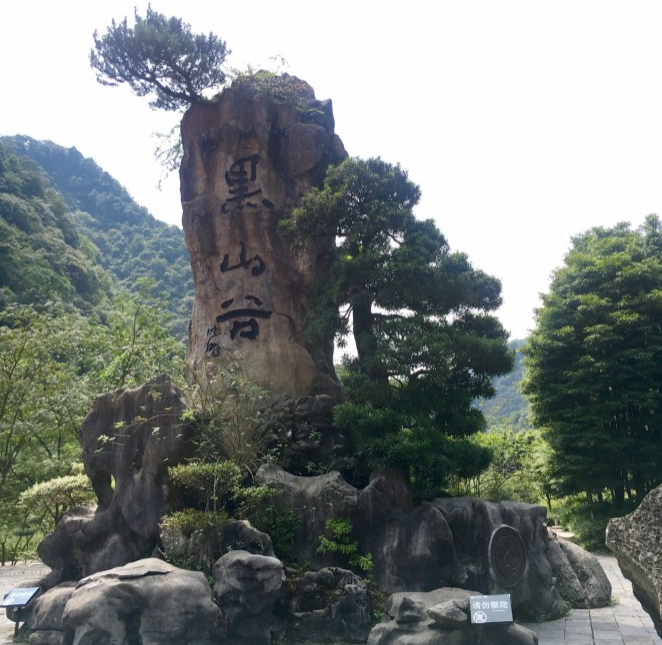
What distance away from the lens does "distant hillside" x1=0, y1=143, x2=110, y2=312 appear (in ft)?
96.0

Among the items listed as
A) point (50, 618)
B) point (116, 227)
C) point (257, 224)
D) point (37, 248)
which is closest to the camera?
point (50, 618)

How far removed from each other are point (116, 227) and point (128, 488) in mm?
54314

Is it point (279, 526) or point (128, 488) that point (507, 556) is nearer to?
point (279, 526)

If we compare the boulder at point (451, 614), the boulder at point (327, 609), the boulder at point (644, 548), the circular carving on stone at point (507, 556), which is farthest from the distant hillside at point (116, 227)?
the boulder at point (644, 548)

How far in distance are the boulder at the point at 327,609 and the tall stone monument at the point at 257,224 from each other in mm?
3920

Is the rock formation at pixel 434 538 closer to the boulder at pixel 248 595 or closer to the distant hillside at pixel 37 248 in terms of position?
the boulder at pixel 248 595

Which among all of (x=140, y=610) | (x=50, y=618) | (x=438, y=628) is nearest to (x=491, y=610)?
(x=438, y=628)

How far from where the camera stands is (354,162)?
1103 cm

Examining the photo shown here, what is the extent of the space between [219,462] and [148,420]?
1.14m

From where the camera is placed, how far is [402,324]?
9734 millimetres

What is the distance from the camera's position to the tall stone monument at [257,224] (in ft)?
37.8

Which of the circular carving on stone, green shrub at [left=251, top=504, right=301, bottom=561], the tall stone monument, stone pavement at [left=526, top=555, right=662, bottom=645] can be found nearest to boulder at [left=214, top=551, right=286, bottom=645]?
green shrub at [left=251, top=504, right=301, bottom=561]

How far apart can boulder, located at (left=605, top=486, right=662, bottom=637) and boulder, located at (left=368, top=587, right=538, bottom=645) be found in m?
2.51

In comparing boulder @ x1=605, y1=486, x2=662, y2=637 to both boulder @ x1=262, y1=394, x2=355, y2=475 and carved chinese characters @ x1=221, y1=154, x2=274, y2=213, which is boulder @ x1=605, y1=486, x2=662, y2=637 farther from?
carved chinese characters @ x1=221, y1=154, x2=274, y2=213
